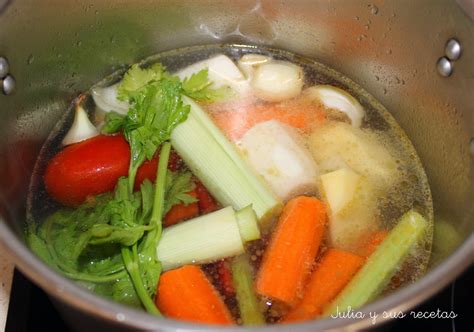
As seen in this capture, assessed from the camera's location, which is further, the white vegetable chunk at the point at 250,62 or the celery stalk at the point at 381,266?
the white vegetable chunk at the point at 250,62

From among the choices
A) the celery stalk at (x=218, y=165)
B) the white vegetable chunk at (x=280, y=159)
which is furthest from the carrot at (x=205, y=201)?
the white vegetable chunk at (x=280, y=159)

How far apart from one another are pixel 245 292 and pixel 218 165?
0.26 meters

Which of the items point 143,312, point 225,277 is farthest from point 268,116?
point 143,312

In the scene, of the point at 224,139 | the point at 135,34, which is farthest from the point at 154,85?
the point at 135,34

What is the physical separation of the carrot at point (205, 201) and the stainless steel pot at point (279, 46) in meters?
0.34

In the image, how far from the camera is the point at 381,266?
1.08 m

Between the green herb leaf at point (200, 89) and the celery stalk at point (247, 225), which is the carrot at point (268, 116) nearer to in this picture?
the green herb leaf at point (200, 89)

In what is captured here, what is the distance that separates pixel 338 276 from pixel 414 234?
179mm

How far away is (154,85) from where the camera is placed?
1239mm

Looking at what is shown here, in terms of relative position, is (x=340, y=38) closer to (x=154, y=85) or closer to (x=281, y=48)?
(x=281, y=48)

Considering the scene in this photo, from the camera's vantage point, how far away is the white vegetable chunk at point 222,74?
1419 mm

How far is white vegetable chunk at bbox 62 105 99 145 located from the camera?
1317 mm

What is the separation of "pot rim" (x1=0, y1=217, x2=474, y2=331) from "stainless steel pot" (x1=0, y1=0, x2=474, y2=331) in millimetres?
201

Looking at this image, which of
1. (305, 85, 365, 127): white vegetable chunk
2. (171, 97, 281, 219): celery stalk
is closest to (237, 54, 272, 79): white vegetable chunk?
(305, 85, 365, 127): white vegetable chunk
